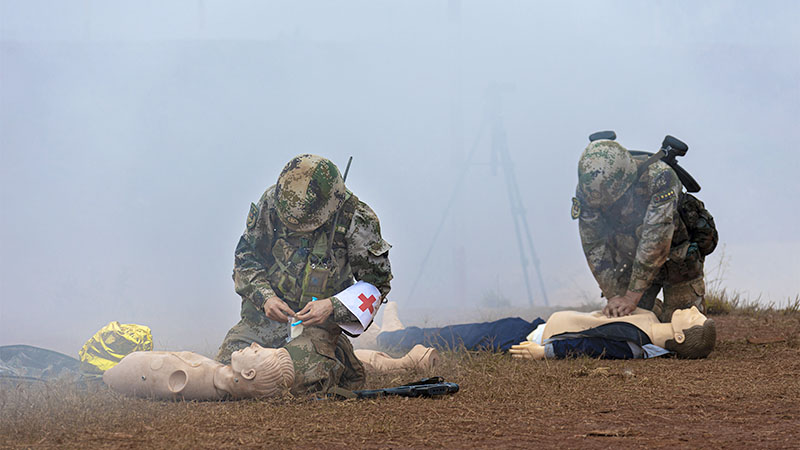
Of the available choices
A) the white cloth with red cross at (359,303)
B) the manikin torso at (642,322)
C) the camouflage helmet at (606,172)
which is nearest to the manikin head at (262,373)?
the white cloth with red cross at (359,303)

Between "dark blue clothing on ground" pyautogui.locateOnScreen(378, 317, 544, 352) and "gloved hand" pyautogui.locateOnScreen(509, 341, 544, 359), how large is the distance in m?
0.27

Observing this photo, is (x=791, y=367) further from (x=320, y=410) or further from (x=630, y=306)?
(x=320, y=410)

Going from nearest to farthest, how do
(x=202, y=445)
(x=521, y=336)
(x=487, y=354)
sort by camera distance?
(x=202, y=445), (x=487, y=354), (x=521, y=336)

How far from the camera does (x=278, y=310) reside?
13.6ft

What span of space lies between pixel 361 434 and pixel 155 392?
4.51 ft

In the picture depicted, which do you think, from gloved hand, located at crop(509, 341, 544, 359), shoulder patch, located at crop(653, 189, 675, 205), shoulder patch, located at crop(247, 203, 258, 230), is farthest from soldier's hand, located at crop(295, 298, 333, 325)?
shoulder patch, located at crop(653, 189, 675, 205)

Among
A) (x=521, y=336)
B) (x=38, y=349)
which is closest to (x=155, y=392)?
(x=38, y=349)

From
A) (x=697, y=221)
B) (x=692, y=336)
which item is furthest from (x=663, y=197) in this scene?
(x=692, y=336)

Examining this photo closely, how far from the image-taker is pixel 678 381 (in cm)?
482

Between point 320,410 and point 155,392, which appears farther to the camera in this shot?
point 155,392

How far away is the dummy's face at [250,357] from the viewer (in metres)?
4.05

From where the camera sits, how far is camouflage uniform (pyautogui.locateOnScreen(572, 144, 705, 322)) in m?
6.43

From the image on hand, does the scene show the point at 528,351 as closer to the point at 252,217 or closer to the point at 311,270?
the point at 311,270

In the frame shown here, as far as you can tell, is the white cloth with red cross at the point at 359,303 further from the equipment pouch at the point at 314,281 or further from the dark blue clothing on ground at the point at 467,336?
the dark blue clothing on ground at the point at 467,336
